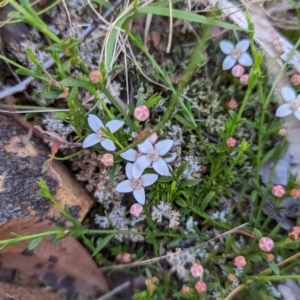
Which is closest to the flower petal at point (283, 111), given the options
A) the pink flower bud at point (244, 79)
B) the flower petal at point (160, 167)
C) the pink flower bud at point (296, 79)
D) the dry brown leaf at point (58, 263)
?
the pink flower bud at point (296, 79)

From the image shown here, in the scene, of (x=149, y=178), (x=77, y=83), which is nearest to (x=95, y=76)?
(x=77, y=83)

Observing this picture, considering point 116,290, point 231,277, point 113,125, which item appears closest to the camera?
point 113,125

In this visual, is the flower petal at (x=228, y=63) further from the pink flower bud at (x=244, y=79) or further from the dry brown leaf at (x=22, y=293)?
the dry brown leaf at (x=22, y=293)

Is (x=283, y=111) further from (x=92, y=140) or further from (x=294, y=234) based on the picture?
(x=92, y=140)

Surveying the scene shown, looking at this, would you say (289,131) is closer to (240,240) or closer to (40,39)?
(240,240)

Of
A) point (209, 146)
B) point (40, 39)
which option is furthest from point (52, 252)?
point (40, 39)

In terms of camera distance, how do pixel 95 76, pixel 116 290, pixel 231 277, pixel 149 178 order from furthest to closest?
pixel 116 290 → pixel 231 277 → pixel 149 178 → pixel 95 76
